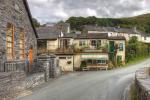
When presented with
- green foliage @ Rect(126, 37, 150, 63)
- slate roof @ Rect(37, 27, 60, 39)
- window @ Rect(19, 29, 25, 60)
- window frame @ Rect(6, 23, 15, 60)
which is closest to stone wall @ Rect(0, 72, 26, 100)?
window frame @ Rect(6, 23, 15, 60)

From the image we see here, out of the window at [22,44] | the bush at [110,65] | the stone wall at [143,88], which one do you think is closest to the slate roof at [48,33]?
the bush at [110,65]

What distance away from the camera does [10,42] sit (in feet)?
94.6

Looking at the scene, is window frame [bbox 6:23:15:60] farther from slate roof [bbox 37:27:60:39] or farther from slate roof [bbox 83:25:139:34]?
slate roof [bbox 83:25:139:34]

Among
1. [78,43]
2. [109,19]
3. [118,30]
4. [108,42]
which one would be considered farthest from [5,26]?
[109,19]

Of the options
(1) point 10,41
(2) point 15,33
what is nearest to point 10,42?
(1) point 10,41

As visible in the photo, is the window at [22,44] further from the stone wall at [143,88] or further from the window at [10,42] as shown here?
the stone wall at [143,88]

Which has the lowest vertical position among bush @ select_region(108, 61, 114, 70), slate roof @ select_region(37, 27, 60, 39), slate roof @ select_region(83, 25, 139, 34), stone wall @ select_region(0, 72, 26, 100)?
bush @ select_region(108, 61, 114, 70)

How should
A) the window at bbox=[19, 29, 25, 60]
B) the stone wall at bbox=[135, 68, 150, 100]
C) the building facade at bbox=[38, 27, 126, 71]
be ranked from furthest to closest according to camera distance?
the building facade at bbox=[38, 27, 126, 71] → the window at bbox=[19, 29, 25, 60] → the stone wall at bbox=[135, 68, 150, 100]

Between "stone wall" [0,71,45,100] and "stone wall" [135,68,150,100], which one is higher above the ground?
"stone wall" [135,68,150,100]

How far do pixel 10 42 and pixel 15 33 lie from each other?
1.39 metres

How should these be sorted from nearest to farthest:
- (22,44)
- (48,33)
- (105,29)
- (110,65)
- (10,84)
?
(10,84) → (22,44) → (110,65) → (48,33) → (105,29)

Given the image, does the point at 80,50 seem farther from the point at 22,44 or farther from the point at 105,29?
the point at 105,29

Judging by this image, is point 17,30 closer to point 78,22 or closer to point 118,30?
point 118,30

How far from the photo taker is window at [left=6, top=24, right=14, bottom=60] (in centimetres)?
2810
